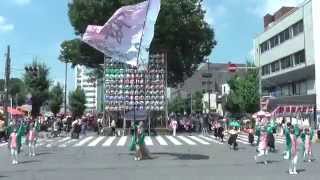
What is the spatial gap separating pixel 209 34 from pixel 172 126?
16.3m

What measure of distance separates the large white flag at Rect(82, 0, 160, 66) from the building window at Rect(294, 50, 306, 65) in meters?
47.2

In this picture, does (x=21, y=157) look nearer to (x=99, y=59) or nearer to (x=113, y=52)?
(x=113, y=52)

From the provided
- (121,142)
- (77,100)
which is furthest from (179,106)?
(121,142)

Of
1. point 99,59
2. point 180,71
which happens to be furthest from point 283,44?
point 99,59

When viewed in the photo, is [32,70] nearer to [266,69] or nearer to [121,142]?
[266,69]

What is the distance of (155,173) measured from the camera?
794 inches

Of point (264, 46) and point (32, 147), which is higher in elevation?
point (264, 46)

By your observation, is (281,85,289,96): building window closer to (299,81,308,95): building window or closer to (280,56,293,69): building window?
(280,56,293,69): building window

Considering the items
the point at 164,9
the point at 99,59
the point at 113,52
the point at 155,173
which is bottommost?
the point at 155,173

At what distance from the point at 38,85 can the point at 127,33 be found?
2134 inches

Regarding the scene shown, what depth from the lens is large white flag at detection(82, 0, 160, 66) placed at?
27.0 meters

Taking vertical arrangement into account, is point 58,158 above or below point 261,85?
below

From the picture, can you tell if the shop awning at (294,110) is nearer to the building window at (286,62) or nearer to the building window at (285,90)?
the building window at (285,90)

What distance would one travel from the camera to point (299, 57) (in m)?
73.4
